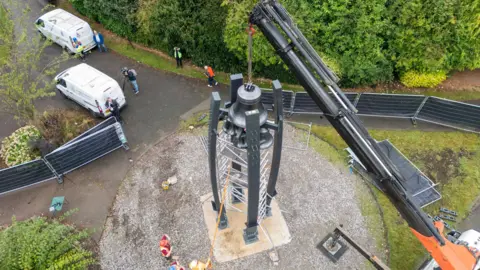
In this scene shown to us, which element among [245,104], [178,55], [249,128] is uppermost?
[245,104]

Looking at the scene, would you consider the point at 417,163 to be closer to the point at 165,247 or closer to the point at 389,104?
the point at 389,104

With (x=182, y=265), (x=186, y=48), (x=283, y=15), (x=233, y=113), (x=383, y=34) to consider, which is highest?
(x=283, y=15)

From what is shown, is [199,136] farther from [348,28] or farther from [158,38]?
[348,28]

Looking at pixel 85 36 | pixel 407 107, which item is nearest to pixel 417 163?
pixel 407 107

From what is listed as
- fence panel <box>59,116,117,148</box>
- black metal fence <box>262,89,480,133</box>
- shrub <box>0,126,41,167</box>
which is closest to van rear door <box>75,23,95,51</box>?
shrub <box>0,126,41,167</box>

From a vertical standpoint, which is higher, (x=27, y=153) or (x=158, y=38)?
(x=158, y=38)

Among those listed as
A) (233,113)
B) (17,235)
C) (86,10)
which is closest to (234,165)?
(233,113)
